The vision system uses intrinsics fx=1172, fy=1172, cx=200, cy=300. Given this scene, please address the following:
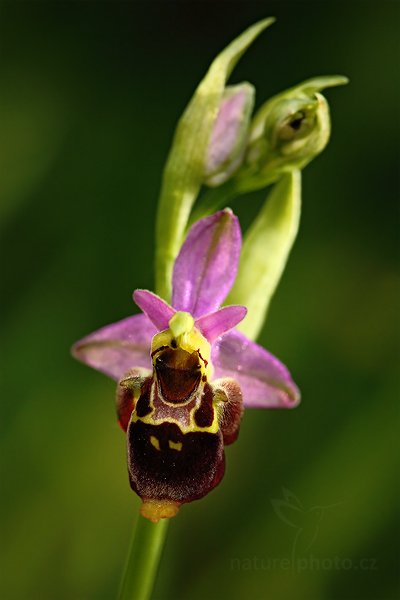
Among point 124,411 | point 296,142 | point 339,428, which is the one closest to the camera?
point 124,411

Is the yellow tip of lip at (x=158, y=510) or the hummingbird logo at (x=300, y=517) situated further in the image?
the hummingbird logo at (x=300, y=517)

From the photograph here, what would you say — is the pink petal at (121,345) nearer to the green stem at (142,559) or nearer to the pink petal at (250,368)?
the pink petal at (250,368)

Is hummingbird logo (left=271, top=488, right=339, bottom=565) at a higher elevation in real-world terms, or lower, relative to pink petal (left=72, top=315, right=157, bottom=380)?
lower

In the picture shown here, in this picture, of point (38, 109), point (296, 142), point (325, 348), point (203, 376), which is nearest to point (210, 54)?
point (38, 109)

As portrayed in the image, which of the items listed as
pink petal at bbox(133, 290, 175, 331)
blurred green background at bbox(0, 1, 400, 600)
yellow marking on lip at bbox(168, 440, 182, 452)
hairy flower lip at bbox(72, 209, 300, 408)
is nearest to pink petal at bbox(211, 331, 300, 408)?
hairy flower lip at bbox(72, 209, 300, 408)

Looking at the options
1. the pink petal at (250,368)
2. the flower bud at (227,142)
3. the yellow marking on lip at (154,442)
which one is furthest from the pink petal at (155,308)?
the flower bud at (227,142)

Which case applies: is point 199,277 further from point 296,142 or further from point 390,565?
point 390,565

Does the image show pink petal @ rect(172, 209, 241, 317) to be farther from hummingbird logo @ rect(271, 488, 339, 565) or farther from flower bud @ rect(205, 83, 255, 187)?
hummingbird logo @ rect(271, 488, 339, 565)
